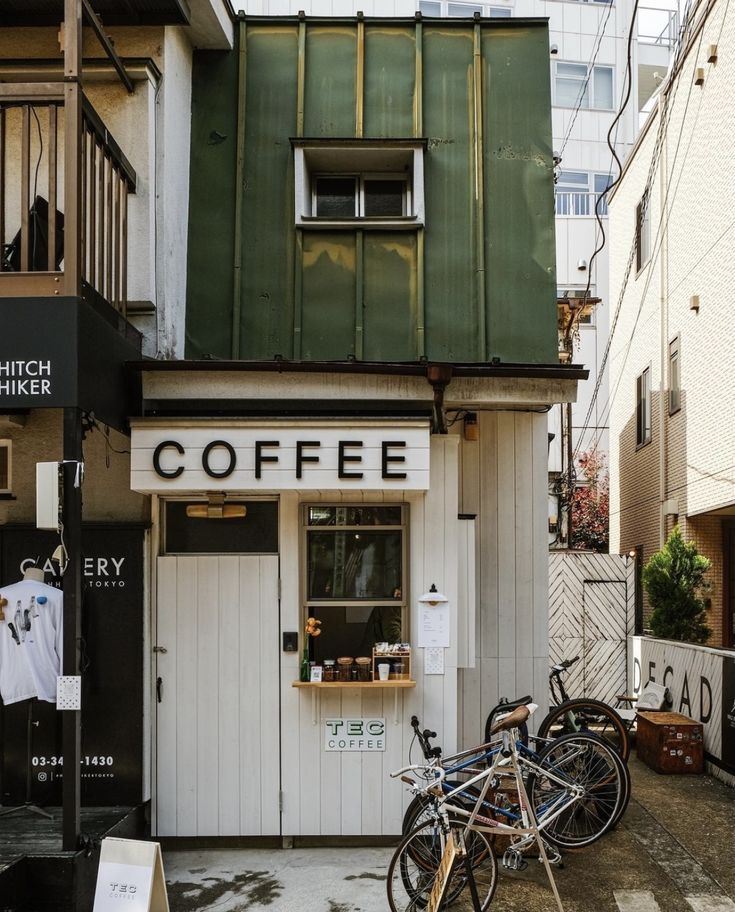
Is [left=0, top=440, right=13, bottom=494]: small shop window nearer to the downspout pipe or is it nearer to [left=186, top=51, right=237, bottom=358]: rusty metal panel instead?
[left=186, top=51, right=237, bottom=358]: rusty metal panel

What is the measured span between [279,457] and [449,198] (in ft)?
11.0

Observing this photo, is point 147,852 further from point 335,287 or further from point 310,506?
point 335,287

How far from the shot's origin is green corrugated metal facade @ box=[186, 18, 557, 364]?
27.2ft

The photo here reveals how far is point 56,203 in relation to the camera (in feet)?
19.6

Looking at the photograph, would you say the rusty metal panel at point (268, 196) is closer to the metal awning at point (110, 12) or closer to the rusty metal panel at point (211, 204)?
the rusty metal panel at point (211, 204)

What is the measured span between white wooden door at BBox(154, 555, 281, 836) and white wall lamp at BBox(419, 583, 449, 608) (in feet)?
3.88

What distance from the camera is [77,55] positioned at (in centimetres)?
572

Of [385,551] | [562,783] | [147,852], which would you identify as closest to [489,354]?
[385,551]

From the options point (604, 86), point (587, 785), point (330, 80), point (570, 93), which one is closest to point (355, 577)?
point (587, 785)

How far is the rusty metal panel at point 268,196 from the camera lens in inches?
327

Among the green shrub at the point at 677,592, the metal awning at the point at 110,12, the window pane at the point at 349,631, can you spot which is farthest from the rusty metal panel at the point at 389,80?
the green shrub at the point at 677,592

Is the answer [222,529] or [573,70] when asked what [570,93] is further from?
[222,529]

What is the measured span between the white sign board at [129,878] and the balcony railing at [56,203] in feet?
11.1

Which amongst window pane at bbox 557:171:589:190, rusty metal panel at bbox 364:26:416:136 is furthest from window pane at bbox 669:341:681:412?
window pane at bbox 557:171:589:190
